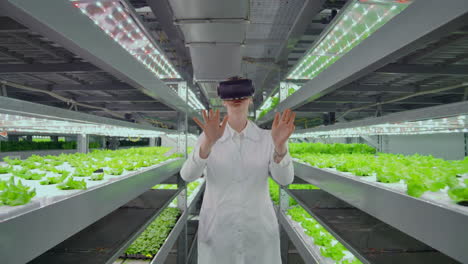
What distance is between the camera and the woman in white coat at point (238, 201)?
1.59m

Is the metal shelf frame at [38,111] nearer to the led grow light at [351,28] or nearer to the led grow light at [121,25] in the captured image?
the led grow light at [121,25]

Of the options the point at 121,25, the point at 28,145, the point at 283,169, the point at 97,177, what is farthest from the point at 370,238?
the point at 28,145

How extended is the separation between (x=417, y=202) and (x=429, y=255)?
1005 mm

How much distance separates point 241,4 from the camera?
1.96 meters

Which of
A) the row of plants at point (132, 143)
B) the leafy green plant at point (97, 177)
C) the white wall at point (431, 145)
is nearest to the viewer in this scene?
the leafy green plant at point (97, 177)

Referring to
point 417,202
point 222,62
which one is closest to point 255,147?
point 417,202

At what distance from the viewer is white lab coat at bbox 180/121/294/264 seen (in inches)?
62.5

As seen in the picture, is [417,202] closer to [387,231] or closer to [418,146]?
[387,231]

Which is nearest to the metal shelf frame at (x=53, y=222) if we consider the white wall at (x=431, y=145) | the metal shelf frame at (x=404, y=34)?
the metal shelf frame at (x=404, y=34)

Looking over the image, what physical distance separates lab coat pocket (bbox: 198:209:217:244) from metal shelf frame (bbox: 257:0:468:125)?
1.19m

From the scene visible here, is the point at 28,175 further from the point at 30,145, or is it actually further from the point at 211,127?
the point at 30,145

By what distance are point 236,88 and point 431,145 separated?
2.74m

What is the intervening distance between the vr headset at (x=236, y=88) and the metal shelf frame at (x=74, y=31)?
549mm

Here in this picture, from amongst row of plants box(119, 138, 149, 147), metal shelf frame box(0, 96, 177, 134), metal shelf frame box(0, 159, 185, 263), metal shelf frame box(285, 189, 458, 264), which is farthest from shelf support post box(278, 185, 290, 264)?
row of plants box(119, 138, 149, 147)
